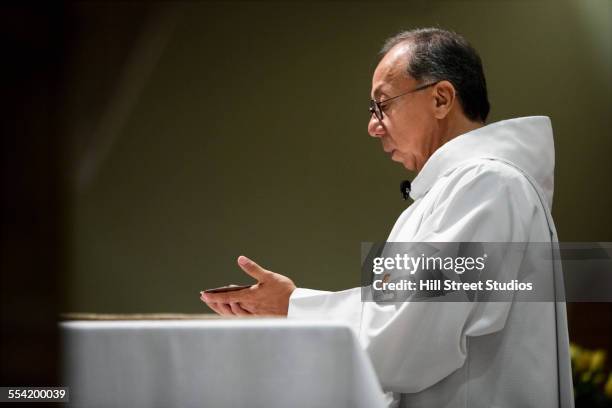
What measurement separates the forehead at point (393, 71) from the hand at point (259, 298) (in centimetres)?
58

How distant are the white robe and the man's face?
0.91 feet

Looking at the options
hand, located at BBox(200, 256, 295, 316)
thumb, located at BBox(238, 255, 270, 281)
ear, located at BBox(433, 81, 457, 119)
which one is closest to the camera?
thumb, located at BBox(238, 255, 270, 281)

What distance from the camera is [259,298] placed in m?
1.48

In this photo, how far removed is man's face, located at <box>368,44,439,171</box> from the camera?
1707mm

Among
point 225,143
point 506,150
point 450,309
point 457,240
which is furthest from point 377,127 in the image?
point 225,143

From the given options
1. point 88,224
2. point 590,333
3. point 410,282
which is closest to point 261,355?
point 410,282

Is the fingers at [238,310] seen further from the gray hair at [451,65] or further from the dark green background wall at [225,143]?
the dark green background wall at [225,143]

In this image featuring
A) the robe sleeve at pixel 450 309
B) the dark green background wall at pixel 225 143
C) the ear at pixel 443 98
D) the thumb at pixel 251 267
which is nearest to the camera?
the robe sleeve at pixel 450 309

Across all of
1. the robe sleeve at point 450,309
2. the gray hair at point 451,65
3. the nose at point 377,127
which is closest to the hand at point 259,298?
the robe sleeve at point 450,309

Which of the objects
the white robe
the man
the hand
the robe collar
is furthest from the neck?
the hand

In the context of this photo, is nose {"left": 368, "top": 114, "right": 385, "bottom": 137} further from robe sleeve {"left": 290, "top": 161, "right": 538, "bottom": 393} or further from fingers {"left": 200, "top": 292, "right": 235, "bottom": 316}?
fingers {"left": 200, "top": 292, "right": 235, "bottom": 316}

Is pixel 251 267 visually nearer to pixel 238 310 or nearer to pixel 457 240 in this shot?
pixel 238 310

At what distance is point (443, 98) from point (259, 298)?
26.5 inches

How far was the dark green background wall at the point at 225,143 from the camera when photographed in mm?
3541
